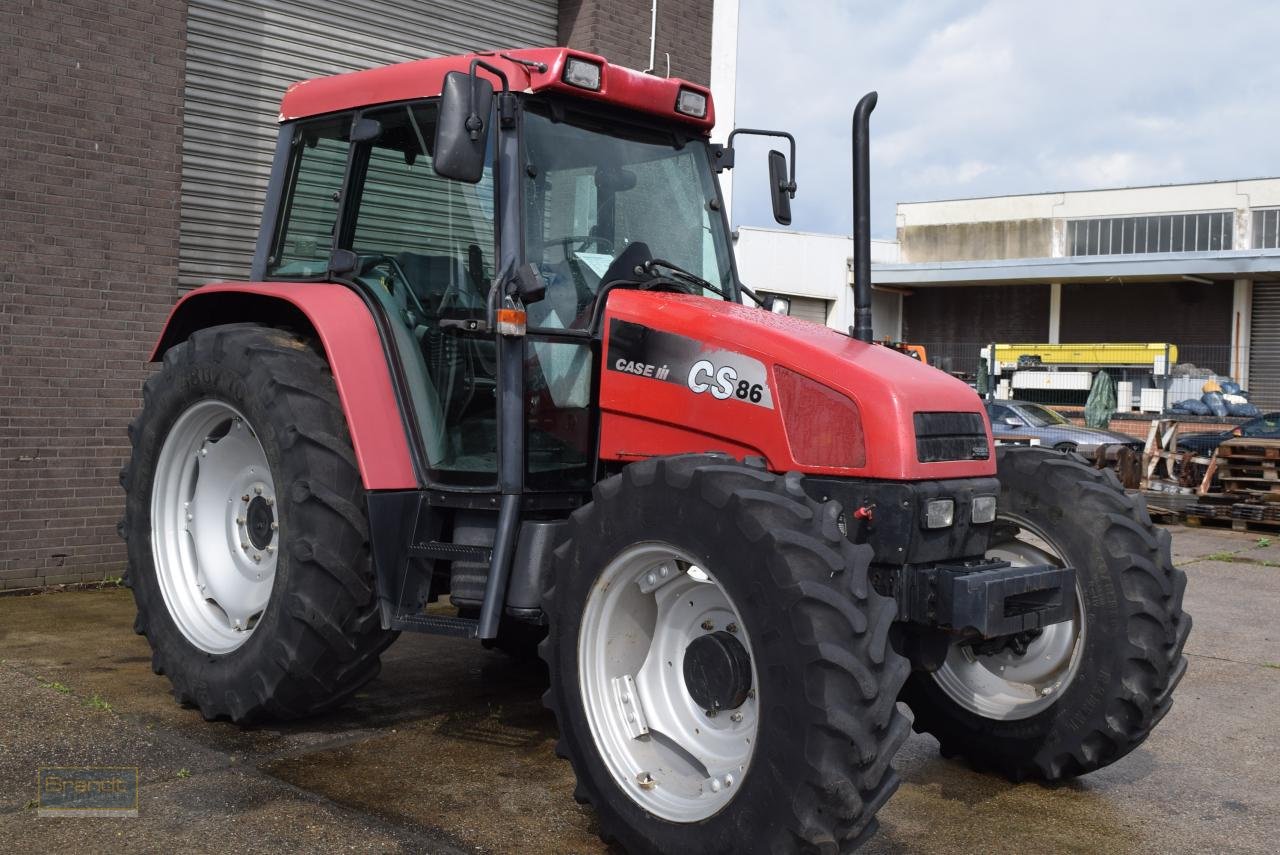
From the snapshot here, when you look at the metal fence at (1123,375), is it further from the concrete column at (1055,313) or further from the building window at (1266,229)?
the building window at (1266,229)

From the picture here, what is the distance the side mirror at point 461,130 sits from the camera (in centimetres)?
412

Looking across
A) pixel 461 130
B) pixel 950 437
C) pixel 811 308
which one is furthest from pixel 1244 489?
pixel 811 308

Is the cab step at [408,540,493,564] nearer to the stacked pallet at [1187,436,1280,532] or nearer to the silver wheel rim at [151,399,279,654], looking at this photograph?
the silver wheel rim at [151,399,279,654]

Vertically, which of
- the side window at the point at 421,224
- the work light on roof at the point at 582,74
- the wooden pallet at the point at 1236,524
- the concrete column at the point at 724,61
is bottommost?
the wooden pallet at the point at 1236,524

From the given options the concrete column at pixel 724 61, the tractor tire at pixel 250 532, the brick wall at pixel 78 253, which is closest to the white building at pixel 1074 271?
the concrete column at pixel 724 61

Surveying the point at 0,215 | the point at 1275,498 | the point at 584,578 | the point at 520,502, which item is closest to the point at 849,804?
the point at 584,578

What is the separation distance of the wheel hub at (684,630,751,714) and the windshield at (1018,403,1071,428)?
21.1 metres

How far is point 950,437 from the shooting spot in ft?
13.7

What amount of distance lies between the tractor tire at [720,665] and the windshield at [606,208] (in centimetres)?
109

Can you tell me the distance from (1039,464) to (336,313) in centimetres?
287

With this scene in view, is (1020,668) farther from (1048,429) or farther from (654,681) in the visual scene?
(1048,429)

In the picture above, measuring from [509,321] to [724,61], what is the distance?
26.4ft

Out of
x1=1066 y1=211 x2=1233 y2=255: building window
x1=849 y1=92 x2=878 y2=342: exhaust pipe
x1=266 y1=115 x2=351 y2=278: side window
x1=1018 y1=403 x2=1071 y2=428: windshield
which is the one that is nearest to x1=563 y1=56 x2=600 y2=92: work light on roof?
x1=849 y1=92 x2=878 y2=342: exhaust pipe

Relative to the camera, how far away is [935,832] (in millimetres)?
4246
